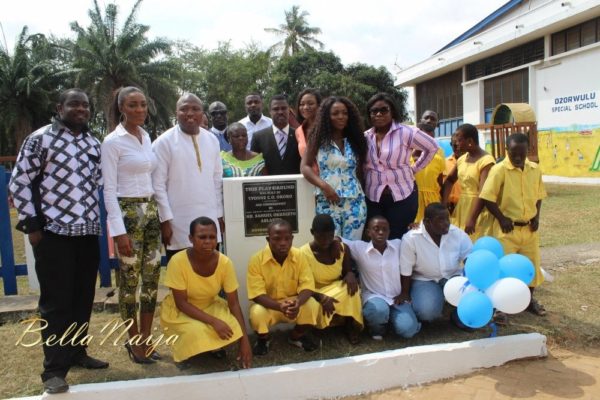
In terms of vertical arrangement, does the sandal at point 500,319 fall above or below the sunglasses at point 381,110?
below

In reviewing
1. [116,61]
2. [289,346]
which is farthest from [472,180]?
Result: [116,61]

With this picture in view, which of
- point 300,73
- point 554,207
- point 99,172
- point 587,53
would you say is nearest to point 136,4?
point 300,73

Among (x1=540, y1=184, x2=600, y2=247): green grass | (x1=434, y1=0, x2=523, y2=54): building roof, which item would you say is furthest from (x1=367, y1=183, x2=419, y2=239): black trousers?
(x1=434, y1=0, x2=523, y2=54): building roof

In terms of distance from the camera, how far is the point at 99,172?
3.19 metres

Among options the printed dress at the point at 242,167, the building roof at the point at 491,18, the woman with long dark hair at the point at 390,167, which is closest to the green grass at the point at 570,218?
the woman with long dark hair at the point at 390,167

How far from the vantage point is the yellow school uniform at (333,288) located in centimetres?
358

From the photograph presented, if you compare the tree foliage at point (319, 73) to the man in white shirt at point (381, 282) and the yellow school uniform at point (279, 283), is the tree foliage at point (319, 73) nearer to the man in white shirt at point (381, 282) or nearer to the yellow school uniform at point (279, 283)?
the man in white shirt at point (381, 282)

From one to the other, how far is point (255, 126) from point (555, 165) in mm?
15286

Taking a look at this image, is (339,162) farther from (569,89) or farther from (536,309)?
(569,89)

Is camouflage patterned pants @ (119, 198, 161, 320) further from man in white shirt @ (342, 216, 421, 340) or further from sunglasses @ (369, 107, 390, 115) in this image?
sunglasses @ (369, 107, 390, 115)

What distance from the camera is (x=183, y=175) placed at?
346cm

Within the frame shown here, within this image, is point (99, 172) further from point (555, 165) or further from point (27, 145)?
point (555, 165)

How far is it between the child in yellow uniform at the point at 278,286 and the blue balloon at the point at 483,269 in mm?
1084

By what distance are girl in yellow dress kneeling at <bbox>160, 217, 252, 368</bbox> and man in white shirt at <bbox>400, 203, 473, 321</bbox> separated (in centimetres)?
132
